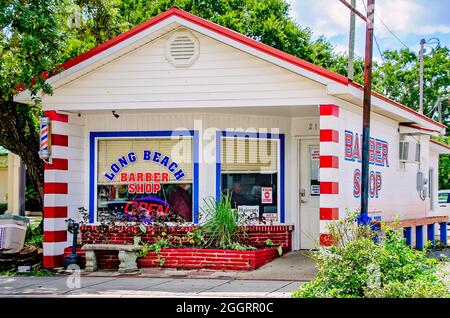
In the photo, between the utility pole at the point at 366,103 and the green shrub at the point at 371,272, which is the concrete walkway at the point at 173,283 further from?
the green shrub at the point at 371,272

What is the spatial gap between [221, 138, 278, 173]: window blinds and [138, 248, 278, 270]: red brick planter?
1805 millimetres

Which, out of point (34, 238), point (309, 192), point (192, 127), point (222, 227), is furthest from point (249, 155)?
point (34, 238)

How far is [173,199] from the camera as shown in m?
13.5

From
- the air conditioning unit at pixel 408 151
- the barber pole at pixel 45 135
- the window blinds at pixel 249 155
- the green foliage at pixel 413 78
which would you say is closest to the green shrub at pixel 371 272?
the window blinds at pixel 249 155

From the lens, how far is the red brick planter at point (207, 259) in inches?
472

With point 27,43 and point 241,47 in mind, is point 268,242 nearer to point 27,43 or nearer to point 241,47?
point 241,47

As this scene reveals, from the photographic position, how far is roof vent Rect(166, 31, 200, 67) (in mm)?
12352

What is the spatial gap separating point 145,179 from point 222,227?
6.56ft

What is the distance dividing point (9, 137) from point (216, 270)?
6.40 meters

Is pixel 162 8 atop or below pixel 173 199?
atop

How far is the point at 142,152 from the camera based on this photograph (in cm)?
1362
